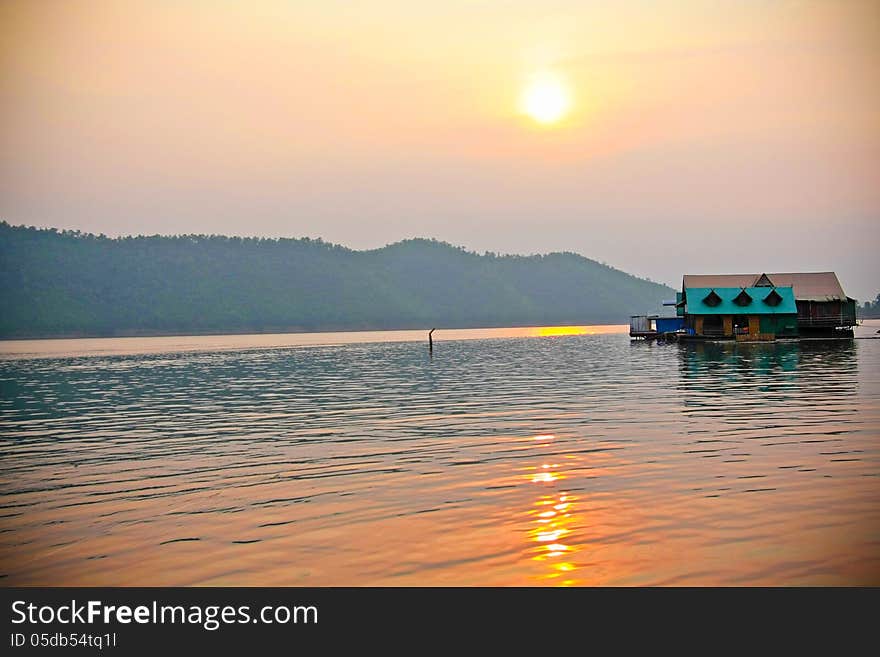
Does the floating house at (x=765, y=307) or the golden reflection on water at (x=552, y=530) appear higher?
the floating house at (x=765, y=307)

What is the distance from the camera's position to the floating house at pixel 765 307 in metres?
102

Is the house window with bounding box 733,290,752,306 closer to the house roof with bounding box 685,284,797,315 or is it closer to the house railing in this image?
the house roof with bounding box 685,284,797,315

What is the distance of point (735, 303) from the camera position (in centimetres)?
10219

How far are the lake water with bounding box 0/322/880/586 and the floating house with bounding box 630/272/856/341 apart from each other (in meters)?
61.4

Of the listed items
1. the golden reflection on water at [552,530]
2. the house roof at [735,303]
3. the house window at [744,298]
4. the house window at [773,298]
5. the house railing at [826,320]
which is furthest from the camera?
the house railing at [826,320]

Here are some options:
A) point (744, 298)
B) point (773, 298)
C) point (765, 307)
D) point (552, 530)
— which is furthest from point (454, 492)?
point (773, 298)

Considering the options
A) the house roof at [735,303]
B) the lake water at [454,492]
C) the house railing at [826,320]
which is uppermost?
the house roof at [735,303]

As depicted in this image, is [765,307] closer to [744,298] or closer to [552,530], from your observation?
[744,298]

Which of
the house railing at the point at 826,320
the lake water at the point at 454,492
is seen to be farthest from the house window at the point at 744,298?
the lake water at the point at 454,492

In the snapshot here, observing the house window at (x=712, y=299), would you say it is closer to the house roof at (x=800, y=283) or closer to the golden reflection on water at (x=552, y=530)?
the house roof at (x=800, y=283)

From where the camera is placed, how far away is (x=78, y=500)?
2025 centimetres

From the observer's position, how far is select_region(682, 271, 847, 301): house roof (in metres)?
107

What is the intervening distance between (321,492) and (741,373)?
4368 centimetres

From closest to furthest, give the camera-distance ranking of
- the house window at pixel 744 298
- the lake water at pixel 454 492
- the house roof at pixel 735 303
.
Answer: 1. the lake water at pixel 454 492
2. the house roof at pixel 735 303
3. the house window at pixel 744 298
